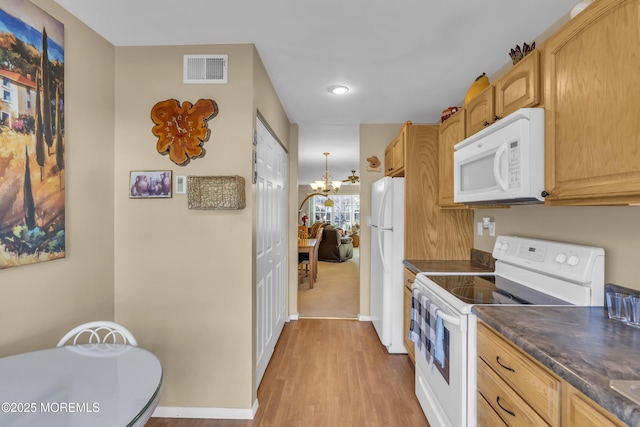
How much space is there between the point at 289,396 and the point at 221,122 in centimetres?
198

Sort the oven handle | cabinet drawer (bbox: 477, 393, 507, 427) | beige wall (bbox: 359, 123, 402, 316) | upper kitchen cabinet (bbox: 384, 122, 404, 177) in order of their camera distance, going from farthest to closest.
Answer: beige wall (bbox: 359, 123, 402, 316) → upper kitchen cabinet (bbox: 384, 122, 404, 177) → the oven handle → cabinet drawer (bbox: 477, 393, 507, 427)

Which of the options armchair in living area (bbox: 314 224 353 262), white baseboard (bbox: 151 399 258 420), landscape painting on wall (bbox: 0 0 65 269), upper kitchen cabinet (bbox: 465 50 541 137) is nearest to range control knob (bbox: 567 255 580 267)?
upper kitchen cabinet (bbox: 465 50 541 137)

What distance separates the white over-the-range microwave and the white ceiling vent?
1.64 metres

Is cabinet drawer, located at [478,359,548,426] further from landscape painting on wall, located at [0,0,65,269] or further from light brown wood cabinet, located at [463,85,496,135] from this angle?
landscape painting on wall, located at [0,0,65,269]

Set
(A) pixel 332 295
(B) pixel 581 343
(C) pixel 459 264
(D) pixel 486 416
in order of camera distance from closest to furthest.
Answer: (B) pixel 581 343 → (D) pixel 486 416 → (C) pixel 459 264 → (A) pixel 332 295

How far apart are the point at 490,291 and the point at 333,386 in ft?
4.57

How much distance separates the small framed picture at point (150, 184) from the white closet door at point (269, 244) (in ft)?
1.96

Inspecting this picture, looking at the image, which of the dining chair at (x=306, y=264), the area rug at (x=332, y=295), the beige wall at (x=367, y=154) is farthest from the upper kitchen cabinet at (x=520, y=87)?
the dining chair at (x=306, y=264)

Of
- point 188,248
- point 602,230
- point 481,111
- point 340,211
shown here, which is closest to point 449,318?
point 602,230

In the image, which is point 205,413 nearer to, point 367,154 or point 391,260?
point 391,260

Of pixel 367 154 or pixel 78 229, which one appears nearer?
pixel 78 229

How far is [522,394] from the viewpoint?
3.42 ft

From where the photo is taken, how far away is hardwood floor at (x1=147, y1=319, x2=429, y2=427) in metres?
1.96

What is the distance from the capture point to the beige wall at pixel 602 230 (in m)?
1.26
